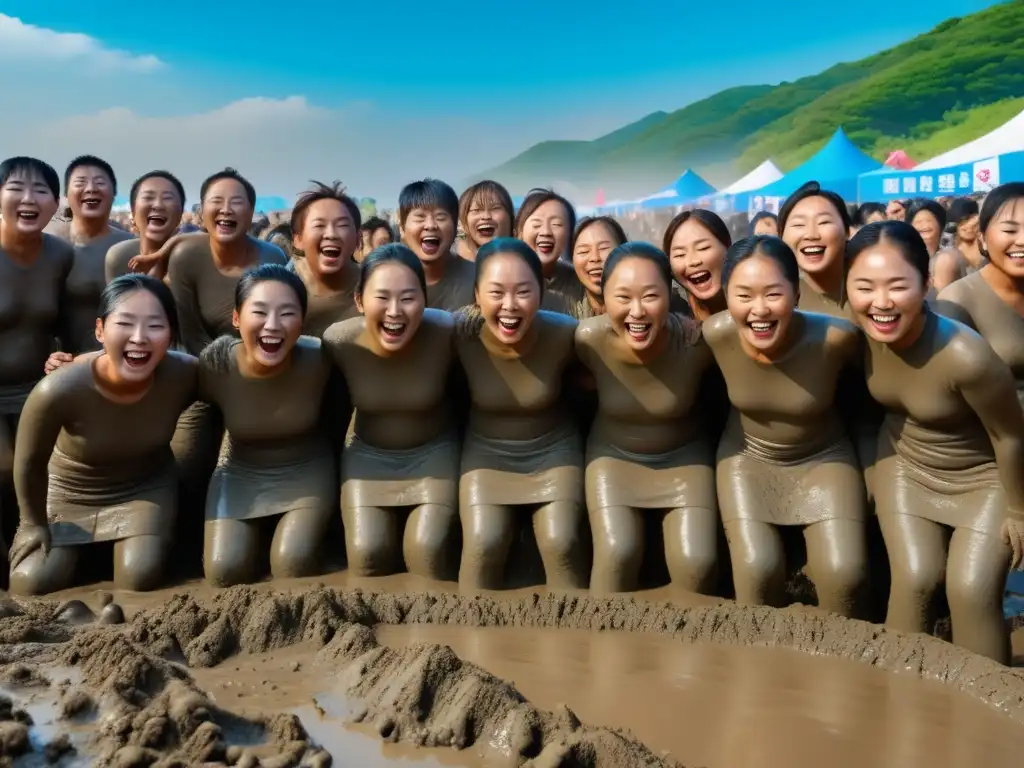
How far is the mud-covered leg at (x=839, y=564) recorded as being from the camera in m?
3.79

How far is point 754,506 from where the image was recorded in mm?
3967

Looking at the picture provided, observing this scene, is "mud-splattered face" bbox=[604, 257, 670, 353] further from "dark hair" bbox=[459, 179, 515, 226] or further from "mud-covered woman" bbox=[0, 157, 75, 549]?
"mud-covered woman" bbox=[0, 157, 75, 549]

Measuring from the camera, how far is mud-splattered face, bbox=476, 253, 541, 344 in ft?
13.0

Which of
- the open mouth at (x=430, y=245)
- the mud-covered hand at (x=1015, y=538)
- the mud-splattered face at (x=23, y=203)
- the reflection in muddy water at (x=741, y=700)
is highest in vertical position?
the mud-splattered face at (x=23, y=203)

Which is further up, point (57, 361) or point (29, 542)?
point (57, 361)

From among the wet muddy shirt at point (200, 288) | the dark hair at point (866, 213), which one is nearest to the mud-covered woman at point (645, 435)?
the wet muddy shirt at point (200, 288)

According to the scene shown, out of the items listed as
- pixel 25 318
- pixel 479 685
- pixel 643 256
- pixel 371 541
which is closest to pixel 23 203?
pixel 25 318

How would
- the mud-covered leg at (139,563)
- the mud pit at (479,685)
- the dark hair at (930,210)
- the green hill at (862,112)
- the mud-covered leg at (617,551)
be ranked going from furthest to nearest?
the green hill at (862,112) < the dark hair at (930,210) < the mud-covered leg at (139,563) < the mud-covered leg at (617,551) < the mud pit at (479,685)

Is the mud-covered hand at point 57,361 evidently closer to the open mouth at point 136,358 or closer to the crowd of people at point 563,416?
the crowd of people at point 563,416

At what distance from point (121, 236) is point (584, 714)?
3.66 m

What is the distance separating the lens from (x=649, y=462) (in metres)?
4.19

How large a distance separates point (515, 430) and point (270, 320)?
110 centimetres

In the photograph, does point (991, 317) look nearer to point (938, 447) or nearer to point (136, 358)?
point (938, 447)

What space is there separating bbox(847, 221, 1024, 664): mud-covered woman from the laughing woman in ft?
7.12
